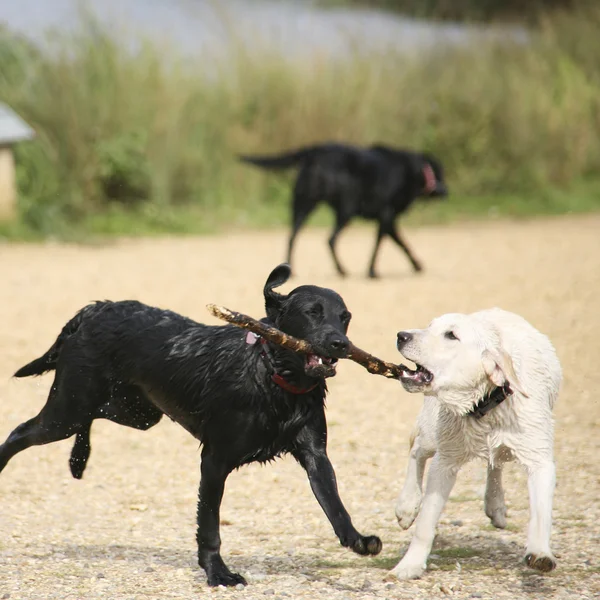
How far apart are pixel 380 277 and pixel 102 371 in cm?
785

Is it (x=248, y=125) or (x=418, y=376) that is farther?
(x=248, y=125)

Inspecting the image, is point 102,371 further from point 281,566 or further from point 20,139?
point 20,139

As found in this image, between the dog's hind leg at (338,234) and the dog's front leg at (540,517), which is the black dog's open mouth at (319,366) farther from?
the dog's hind leg at (338,234)

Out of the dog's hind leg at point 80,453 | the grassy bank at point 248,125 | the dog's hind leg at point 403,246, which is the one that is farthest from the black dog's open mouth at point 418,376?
the grassy bank at point 248,125

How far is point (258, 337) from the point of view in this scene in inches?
177

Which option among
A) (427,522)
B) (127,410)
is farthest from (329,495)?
(127,410)

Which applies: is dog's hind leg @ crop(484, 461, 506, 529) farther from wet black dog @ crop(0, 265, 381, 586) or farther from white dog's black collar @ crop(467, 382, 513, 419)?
wet black dog @ crop(0, 265, 381, 586)

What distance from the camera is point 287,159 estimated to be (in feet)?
42.3

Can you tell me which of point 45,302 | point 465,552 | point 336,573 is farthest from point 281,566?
point 45,302

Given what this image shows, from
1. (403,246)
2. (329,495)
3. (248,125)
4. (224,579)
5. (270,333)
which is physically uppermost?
(248,125)

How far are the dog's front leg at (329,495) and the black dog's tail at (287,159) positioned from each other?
28.2ft

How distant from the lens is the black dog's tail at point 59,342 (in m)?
5.07

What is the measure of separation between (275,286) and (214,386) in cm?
48

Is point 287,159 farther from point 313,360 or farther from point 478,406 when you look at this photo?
point 313,360
